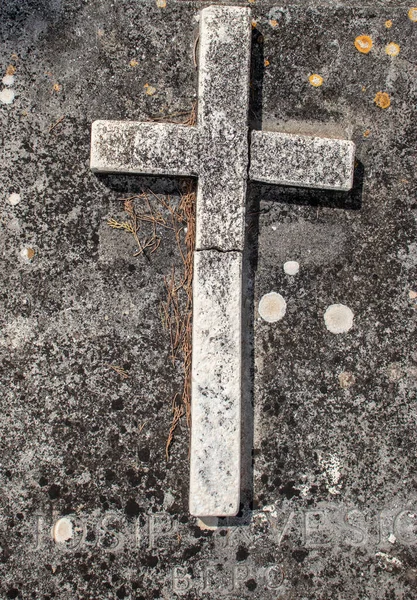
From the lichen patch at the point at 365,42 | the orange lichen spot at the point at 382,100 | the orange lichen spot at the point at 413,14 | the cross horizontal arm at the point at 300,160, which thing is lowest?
the cross horizontal arm at the point at 300,160

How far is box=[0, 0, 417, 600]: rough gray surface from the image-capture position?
2584 millimetres

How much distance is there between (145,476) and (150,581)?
47cm

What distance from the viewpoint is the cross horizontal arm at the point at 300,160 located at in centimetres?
253

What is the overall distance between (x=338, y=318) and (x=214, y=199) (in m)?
0.83

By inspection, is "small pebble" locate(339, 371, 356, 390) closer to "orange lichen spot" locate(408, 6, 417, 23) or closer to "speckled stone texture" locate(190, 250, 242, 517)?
"speckled stone texture" locate(190, 250, 242, 517)

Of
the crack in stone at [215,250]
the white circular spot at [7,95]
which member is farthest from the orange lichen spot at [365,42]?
the white circular spot at [7,95]

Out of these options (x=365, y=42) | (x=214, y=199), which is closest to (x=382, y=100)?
(x=365, y=42)

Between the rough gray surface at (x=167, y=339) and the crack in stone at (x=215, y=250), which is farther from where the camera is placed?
the rough gray surface at (x=167, y=339)

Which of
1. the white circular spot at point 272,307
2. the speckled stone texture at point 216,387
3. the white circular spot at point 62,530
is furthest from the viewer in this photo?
the white circular spot at point 272,307

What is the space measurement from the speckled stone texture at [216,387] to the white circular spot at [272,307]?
231 mm

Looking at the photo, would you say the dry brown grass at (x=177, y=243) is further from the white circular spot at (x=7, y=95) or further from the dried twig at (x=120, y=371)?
the white circular spot at (x=7, y=95)

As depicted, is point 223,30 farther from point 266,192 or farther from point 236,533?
point 236,533

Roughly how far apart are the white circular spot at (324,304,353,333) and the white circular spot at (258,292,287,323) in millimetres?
215

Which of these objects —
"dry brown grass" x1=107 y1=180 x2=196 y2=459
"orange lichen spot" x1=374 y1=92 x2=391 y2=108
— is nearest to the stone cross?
"dry brown grass" x1=107 y1=180 x2=196 y2=459
